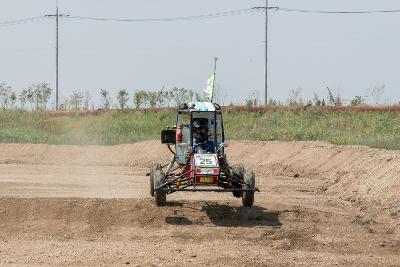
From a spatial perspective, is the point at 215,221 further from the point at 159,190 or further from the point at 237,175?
the point at 237,175

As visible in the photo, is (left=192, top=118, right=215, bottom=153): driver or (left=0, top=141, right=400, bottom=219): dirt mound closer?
(left=192, top=118, right=215, bottom=153): driver

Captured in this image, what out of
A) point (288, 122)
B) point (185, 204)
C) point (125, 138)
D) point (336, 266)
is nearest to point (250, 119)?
point (288, 122)

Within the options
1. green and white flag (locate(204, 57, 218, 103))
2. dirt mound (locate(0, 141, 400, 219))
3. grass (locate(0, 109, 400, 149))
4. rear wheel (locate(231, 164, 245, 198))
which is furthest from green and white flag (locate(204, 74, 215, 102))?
grass (locate(0, 109, 400, 149))

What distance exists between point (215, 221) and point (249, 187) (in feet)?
4.02

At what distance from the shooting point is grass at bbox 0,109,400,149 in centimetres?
3941

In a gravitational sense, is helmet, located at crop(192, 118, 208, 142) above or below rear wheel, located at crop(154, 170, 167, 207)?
above

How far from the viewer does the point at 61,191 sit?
24.3 m

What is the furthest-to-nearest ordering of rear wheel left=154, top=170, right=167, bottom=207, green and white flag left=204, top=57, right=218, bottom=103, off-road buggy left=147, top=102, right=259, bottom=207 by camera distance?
green and white flag left=204, top=57, right=218, bottom=103
rear wheel left=154, top=170, right=167, bottom=207
off-road buggy left=147, top=102, right=259, bottom=207

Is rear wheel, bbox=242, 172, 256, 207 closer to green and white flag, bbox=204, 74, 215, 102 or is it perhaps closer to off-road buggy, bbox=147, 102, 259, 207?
Result: off-road buggy, bbox=147, 102, 259, 207

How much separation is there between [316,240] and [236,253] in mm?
2223

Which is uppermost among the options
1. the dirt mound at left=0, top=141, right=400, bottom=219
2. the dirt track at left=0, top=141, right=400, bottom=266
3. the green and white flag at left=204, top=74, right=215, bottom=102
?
the green and white flag at left=204, top=74, right=215, bottom=102

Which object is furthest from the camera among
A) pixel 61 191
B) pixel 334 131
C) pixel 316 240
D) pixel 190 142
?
pixel 334 131

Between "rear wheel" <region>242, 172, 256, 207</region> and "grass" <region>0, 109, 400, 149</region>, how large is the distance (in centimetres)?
1545

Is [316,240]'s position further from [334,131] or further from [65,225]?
[334,131]
